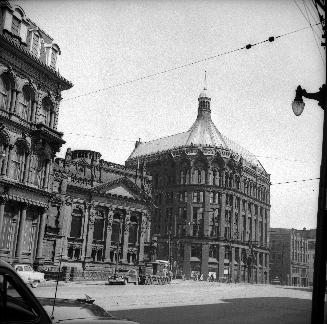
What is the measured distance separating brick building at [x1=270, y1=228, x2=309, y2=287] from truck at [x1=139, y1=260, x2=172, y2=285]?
5894 cm

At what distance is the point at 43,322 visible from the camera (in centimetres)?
347

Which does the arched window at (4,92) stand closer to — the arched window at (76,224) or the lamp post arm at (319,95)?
the arched window at (76,224)

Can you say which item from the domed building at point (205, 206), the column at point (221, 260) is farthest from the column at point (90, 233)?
the column at point (221, 260)

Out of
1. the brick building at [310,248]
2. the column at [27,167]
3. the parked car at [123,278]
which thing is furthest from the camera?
the brick building at [310,248]

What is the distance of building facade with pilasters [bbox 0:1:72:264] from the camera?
29828 mm

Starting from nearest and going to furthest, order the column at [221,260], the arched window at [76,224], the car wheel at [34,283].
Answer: the car wheel at [34,283] → the arched window at [76,224] → the column at [221,260]

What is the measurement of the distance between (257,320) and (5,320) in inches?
589

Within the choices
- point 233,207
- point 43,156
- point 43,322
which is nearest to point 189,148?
point 233,207

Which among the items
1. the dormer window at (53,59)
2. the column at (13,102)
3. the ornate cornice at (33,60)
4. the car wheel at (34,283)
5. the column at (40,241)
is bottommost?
the car wheel at (34,283)

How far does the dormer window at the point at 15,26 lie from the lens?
3055cm

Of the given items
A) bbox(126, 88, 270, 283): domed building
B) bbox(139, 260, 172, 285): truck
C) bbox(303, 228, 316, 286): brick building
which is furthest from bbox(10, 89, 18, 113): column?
bbox(303, 228, 316, 286): brick building

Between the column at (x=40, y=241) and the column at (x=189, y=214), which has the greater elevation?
the column at (x=189, y=214)

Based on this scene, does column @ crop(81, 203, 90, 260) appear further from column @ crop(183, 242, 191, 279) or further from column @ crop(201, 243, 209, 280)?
column @ crop(201, 243, 209, 280)

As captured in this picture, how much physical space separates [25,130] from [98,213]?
83.8ft
